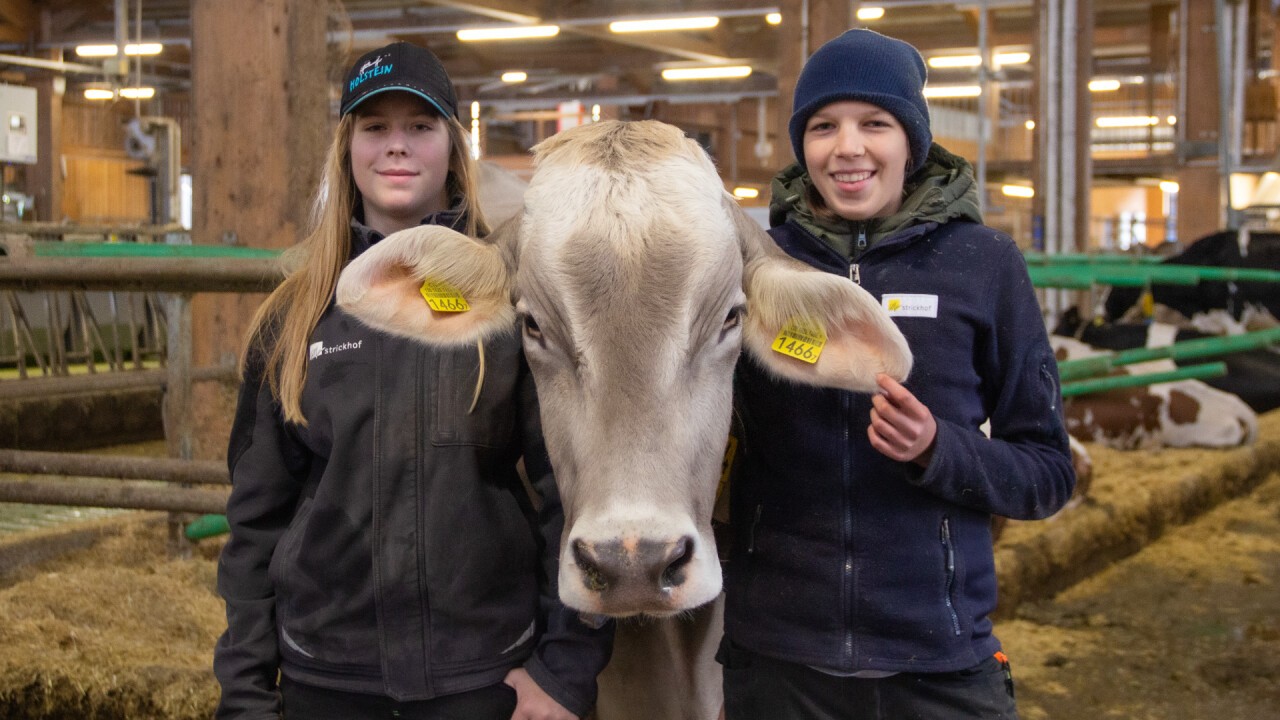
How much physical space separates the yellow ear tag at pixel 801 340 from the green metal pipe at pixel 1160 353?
2590 mm

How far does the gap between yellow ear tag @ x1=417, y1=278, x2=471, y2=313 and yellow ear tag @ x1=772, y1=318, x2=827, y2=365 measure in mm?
520

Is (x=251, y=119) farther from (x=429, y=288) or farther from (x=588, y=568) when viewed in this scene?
(x=588, y=568)

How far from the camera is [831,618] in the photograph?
2.06 meters

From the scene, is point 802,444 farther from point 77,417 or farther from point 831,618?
point 77,417

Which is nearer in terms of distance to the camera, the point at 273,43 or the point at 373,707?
the point at 373,707

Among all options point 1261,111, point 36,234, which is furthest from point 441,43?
point 1261,111

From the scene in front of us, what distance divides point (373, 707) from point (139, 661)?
1.52 meters

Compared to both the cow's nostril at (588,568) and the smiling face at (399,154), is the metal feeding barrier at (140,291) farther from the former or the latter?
the cow's nostril at (588,568)

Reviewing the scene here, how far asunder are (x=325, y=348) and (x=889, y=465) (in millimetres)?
984

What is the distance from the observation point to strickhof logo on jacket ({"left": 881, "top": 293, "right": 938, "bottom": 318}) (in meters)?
2.10

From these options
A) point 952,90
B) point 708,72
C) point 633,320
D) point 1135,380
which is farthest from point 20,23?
point 633,320

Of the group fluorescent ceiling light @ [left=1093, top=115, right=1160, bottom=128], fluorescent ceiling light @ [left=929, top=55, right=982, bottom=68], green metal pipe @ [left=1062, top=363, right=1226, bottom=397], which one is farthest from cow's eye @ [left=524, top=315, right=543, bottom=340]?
fluorescent ceiling light @ [left=1093, top=115, right=1160, bottom=128]

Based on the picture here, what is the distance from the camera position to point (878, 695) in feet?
6.77

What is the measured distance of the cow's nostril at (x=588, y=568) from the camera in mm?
1648
